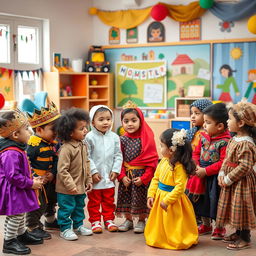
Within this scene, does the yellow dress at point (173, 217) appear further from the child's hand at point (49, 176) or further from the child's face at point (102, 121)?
the child's hand at point (49, 176)

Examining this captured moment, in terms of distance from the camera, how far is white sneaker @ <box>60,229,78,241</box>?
3359 mm

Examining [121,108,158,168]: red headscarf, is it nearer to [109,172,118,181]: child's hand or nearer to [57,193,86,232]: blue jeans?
[109,172,118,181]: child's hand

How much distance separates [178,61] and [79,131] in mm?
4128

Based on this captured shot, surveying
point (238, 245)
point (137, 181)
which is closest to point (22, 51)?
point (137, 181)

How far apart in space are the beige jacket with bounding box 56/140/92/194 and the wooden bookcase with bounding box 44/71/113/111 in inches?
134

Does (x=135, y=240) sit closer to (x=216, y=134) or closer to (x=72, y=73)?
(x=216, y=134)

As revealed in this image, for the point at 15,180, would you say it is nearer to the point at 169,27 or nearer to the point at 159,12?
the point at 159,12

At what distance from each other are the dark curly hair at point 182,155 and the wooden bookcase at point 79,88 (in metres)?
3.79

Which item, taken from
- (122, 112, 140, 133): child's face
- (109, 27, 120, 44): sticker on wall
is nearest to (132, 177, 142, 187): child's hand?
(122, 112, 140, 133): child's face

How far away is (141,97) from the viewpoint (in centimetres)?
762

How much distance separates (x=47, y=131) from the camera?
3373mm

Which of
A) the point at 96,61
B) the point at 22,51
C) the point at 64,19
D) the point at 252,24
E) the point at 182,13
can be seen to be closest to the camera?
the point at 252,24

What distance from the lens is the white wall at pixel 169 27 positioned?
679cm

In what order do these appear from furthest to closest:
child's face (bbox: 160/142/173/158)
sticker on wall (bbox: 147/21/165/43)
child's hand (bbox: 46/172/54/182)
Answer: sticker on wall (bbox: 147/21/165/43) < child's hand (bbox: 46/172/54/182) < child's face (bbox: 160/142/173/158)
